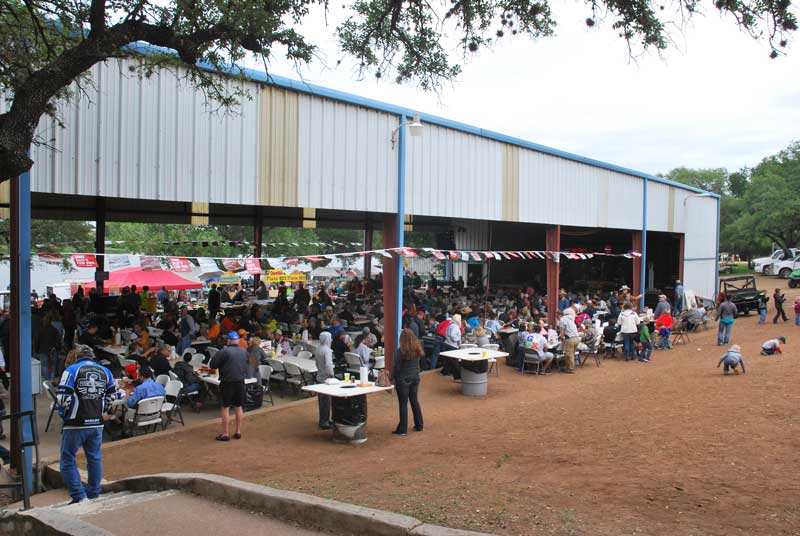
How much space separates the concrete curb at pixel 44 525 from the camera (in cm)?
399

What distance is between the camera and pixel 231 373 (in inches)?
331

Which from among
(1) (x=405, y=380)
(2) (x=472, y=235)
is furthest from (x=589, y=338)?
(2) (x=472, y=235)

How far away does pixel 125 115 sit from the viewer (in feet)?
28.7

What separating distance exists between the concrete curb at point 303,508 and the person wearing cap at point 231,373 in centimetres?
220

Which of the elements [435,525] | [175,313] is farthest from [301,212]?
[435,525]

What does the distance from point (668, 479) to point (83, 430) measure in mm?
5668

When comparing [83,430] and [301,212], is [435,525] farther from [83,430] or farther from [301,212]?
[301,212]

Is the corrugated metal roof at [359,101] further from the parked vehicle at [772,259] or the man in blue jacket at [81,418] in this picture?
the parked vehicle at [772,259]

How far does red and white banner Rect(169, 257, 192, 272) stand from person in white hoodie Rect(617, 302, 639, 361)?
10.8 m

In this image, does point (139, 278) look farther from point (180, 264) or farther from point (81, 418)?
point (81, 418)

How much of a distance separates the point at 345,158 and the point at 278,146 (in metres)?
1.49

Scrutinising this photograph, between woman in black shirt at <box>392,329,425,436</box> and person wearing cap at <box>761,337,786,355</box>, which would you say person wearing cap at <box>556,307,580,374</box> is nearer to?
person wearing cap at <box>761,337,786,355</box>

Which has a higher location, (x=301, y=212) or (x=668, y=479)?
(x=301, y=212)

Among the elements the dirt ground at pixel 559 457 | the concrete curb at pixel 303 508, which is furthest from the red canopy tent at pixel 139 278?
the concrete curb at pixel 303 508
